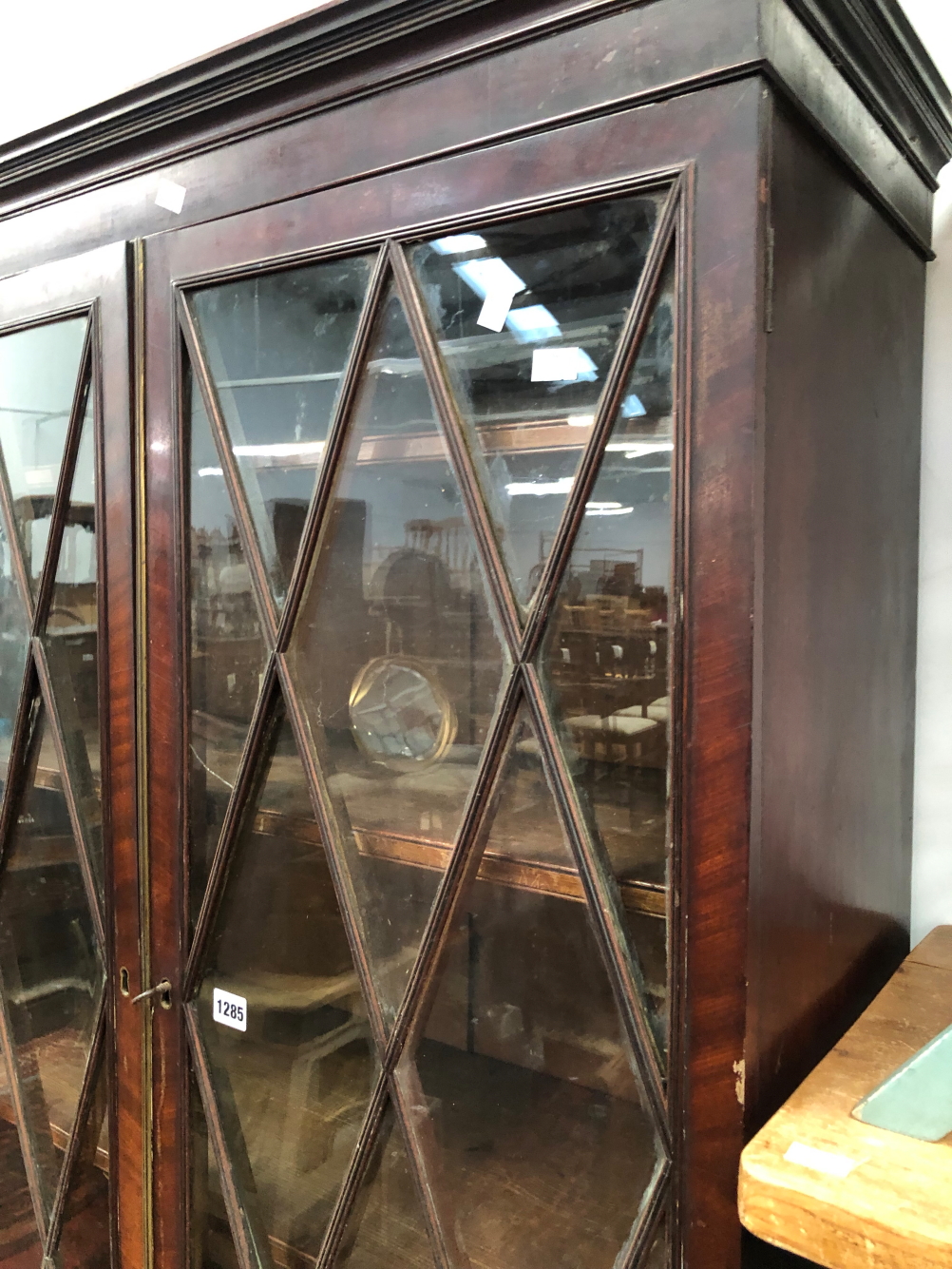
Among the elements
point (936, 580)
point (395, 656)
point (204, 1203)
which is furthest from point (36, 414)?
point (936, 580)

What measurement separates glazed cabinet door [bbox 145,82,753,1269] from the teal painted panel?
12 centimetres

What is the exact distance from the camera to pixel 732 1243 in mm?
A: 529

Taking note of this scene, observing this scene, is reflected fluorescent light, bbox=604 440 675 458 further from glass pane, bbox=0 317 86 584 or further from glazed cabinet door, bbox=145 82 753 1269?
glass pane, bbox=0 317 86 584

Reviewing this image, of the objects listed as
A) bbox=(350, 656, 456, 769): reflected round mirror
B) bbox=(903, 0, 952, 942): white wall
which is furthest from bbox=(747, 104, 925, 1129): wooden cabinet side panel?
bbox=(350, 656, 456, 769): reflected round mirror

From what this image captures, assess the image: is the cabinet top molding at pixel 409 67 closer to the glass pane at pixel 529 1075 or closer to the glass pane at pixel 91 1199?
the glass pane at pixel 529 1075

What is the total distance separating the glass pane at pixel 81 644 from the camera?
0.87 m

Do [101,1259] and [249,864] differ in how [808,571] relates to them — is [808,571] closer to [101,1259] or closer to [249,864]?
[249,864]

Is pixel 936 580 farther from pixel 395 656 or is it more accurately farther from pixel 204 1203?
pixel 204 1203

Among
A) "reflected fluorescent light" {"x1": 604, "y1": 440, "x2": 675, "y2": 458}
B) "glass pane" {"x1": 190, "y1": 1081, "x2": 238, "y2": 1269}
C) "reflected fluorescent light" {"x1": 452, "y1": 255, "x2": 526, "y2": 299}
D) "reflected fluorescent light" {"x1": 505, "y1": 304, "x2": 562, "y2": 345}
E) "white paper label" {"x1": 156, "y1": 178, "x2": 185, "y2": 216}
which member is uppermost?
"white paper label" {"x1": 156, "y1": 178, "x2": 185, "y2": 216}

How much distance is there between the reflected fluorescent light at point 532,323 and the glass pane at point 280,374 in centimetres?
13

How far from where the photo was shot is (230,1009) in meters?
0.80

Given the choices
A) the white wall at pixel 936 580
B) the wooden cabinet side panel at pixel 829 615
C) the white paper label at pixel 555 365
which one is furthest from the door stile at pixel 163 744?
the white wall at pixel 936 580

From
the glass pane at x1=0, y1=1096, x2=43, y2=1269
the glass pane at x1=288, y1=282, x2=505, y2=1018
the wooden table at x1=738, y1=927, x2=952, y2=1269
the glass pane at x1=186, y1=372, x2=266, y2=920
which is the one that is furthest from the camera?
the glass pane at x1=0, y1=1096, x2=43, y2=1269

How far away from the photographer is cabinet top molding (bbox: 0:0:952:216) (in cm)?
53
